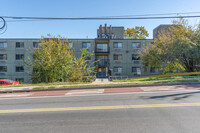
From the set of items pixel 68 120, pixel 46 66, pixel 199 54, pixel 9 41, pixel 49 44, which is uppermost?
pixel 9 41

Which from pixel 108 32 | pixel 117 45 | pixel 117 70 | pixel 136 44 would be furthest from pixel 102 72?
pixel 108 32

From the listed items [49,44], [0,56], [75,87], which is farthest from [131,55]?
[0,56]

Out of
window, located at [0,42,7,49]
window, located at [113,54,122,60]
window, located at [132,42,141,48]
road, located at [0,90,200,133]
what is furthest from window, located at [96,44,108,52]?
road, located at [0,90,200,133]

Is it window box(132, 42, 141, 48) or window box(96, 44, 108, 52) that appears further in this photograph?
window box(96, 44, 108, 52)

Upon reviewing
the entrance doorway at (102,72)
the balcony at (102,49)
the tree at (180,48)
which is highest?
the balcony at (102,49)

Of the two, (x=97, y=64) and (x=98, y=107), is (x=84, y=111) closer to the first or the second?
(x=98, y=107)

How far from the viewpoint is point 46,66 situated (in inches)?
534

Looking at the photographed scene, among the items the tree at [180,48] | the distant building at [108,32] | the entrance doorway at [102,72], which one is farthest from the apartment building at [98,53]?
the tree at [180,48]

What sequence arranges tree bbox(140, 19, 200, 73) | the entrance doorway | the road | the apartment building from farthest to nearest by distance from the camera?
the entrance doorway, the apartment building, tree bbox(140, 19, 200, 73), the road

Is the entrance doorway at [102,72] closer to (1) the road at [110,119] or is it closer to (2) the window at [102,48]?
(2) the window at [102,48]

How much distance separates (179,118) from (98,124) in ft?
8.24

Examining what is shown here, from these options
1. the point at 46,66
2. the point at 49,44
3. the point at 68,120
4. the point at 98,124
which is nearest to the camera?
the point at 98,124

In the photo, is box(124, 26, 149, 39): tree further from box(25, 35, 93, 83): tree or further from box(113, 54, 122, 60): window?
box(25, 35, 93, 83): tree

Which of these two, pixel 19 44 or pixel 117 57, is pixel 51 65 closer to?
pixel 117 57
